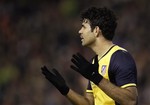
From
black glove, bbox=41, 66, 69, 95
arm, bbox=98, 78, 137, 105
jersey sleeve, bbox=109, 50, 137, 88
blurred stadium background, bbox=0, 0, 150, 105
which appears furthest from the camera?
blurred stadium background, bbox=0, 0, 150, 105

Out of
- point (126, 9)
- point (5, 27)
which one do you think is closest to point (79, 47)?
point (126, 9)

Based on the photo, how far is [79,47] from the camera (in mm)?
13734

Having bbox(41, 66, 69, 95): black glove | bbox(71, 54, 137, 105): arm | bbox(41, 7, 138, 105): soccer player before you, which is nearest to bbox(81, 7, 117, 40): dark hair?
bbox(41, 7, 138, 105): soccer player

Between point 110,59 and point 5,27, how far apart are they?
9.56 meters

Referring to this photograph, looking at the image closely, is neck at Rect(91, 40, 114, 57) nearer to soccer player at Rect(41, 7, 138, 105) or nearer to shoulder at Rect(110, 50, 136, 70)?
soccer player at Rect(41, 7, 138, 105)

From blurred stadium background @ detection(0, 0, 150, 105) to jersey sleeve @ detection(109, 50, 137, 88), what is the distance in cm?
529

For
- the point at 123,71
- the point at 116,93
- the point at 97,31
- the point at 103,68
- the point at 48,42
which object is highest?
the point at 48,42

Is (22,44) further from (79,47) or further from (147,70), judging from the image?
(147,70)

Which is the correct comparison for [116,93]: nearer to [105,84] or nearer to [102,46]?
[105,84]

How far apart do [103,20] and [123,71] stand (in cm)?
74

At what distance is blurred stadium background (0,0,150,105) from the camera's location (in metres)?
12.9

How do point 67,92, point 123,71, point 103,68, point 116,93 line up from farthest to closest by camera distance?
point 67,92
point 103,68
point 123,71
point 116,93

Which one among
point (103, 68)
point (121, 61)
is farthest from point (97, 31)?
point (121, 61)

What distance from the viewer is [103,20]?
264 inches
